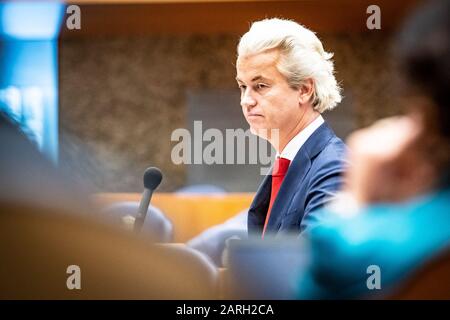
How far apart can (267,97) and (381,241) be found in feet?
1.08

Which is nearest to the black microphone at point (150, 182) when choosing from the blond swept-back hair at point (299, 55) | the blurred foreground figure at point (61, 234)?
the blurred foreground figure at point (61, 234)

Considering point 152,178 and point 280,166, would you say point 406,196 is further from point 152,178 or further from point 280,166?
point 152,178

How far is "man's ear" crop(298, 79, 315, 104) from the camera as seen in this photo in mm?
1118

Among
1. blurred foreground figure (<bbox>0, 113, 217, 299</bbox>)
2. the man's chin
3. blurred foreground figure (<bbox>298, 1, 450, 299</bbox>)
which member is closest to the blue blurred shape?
blurred foreground figure (<bbox>0, 113, 217, 299</bbox>)

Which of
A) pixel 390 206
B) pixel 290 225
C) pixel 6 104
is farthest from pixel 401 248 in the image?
pixel 6 104

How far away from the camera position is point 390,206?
0.91 m

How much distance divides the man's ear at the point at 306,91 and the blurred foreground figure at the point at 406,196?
16 cm

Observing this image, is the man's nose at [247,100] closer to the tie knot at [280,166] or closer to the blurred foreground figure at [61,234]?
the tie knot at [280,166]

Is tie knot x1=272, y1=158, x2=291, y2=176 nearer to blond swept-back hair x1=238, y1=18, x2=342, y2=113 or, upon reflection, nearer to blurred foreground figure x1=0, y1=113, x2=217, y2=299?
blond swept-back hair x1=238, y1=18, x2=342, y2=113

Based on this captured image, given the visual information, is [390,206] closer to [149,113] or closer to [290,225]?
[290,225]

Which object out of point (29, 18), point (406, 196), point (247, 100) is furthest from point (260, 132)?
point (29, 18)

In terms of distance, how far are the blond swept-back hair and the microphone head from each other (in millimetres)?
235

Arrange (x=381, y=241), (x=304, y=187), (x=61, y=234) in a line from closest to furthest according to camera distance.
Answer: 1. (x=61, y=234)
2. (x=381, y=241)
3. (x=304, y=187)

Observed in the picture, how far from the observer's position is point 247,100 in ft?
3.74
